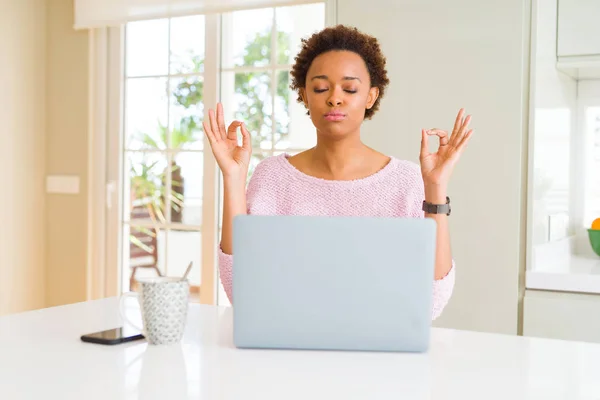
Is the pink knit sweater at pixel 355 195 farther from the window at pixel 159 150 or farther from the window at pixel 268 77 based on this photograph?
the window at pixel 268 77

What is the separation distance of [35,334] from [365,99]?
855 mm

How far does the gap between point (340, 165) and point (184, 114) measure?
2.86m

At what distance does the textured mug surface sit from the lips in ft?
1.84

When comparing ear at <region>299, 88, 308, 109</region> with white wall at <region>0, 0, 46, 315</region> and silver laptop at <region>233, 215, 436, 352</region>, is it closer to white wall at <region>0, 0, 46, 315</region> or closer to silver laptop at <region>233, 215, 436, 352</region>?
silver laptop at <region>233, 215, 436, 352</region>

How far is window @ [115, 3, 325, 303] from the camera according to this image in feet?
11.9

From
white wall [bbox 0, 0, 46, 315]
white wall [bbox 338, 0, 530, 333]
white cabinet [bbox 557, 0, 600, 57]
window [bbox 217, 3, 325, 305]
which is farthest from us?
window [bbox 217, 3, 325, 305]

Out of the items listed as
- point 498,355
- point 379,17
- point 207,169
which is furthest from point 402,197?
point 207,169

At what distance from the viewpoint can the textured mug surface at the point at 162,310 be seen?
48.4 inches

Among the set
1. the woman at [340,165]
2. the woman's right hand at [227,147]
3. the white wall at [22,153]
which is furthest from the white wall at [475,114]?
the white wall at [22,153]

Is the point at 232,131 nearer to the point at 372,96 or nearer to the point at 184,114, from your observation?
the point at 372,96

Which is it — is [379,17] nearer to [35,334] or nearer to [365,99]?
[365,99]

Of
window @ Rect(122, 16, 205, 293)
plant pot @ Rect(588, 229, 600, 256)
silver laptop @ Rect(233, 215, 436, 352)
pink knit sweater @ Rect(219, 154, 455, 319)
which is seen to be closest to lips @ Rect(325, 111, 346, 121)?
pink knit sweater @ Rect(219, 154, 455, 319)

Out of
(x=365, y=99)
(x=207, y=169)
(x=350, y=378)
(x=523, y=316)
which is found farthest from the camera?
(x=207, y=169)

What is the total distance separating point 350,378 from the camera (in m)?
1.06
